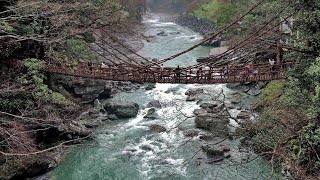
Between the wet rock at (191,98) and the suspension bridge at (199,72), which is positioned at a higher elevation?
the suspension bridge at (199,72)

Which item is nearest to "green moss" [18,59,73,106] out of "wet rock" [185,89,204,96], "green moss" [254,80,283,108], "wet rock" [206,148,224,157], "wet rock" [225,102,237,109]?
"wet rock" [206,148,224,157]

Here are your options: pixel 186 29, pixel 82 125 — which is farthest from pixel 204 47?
pixel 82 125

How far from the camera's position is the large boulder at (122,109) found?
14.5 m

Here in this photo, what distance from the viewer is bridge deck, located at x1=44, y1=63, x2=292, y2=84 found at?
1085cm

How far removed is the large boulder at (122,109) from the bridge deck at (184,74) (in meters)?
2.09

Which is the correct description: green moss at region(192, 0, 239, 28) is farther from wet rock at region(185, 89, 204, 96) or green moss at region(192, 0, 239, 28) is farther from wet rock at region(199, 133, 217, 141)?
wet rock at region(199, 133, 217, 141)

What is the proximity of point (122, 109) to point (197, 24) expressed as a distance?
22961mm

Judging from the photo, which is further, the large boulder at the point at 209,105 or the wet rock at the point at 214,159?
the large boulder at the point at 209,105

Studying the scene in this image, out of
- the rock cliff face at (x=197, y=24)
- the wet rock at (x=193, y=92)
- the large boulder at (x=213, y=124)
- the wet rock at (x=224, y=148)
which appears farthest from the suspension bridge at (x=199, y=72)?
the rock cliff face at (x=197, y=24)

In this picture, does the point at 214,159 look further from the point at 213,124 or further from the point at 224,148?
the point at 213,124

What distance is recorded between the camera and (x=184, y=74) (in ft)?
37.2

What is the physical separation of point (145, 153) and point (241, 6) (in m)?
15.8

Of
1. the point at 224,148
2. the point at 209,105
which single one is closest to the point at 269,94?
the point at 209,105

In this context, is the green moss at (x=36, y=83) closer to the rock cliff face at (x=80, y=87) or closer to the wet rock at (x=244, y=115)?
the rock cliff face at (x=80, y=87)
